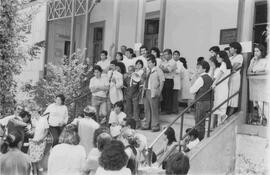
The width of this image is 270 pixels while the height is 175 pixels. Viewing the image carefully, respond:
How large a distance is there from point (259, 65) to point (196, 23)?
5275 millimetres

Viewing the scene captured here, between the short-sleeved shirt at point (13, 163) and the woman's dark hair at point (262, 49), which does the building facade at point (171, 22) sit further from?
the short-sleeved shirt at point (13, 163)

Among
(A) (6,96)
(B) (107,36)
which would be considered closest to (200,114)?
(A) (6,96)

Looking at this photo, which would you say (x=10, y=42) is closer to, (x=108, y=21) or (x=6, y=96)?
(x=6, y=96)

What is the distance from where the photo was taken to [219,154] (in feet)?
24.3

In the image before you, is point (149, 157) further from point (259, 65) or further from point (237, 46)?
point (237, 46)

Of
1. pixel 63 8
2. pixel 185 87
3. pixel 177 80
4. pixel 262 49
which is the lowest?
pixel 185 87

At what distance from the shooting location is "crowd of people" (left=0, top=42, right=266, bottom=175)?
4910 mm

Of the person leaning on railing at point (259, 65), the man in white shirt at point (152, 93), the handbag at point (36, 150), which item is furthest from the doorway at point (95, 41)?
the person leaning on railing at point (259, 65)

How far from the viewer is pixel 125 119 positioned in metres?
7.12

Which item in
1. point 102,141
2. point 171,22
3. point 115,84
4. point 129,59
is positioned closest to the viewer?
point 102,141

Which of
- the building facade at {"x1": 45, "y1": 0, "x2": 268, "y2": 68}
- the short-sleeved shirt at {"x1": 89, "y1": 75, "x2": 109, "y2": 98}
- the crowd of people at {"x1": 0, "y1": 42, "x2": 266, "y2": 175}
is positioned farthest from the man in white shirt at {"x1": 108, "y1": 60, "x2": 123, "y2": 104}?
the building facade at {"x1": 45, "y1": 0, "x2": 268, "y2": 68}

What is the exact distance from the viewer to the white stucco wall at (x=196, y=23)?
37.8ft

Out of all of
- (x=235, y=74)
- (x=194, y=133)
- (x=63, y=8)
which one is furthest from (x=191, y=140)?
(x=63, y=8)

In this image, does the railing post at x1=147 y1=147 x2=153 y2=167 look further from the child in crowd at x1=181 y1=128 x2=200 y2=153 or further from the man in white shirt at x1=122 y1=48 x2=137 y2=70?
the man in white shirt at x1=122 y1=48 x2=137 y2=70
